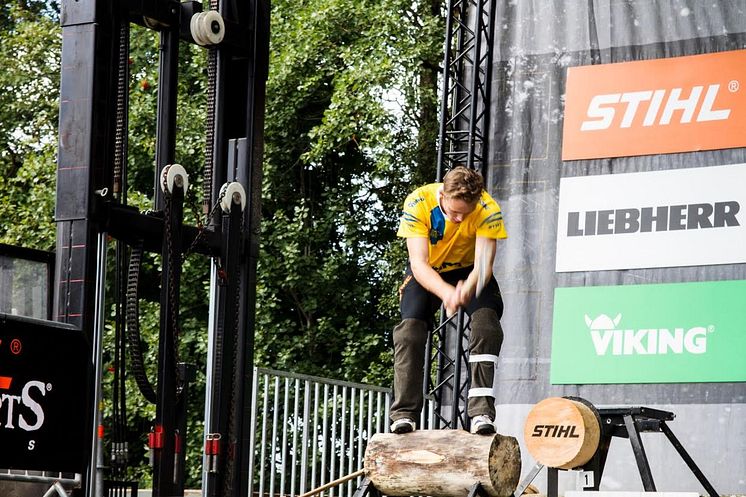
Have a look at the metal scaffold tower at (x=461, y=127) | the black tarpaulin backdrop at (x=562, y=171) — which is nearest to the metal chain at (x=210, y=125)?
the metal scaffold tower at (x=461, y=127)

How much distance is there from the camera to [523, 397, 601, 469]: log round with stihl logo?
7.68m

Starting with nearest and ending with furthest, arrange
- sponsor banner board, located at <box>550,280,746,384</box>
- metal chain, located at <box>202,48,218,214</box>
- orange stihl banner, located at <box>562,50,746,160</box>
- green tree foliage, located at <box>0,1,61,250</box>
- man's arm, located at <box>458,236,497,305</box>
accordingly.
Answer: man's arm, located at <box>458,236,497,305</box> < metal chain, located at <box>202,48,218,214</box> < sponsor banner board, located at <box>550,280,746,384</box> < orange stihl banner, located at <box>562,50,746,160</box> < green tree foliage, located at <box>0,1,61,250</box>

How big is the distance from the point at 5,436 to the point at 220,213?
2.07m

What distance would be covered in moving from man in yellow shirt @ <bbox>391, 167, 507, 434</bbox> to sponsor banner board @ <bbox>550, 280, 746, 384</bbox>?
12.9 ft

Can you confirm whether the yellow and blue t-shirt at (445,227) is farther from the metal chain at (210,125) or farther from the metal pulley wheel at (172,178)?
the metal chain at (210,125)

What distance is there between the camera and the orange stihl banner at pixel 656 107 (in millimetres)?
9672

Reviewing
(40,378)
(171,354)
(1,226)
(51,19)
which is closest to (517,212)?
(171,354)

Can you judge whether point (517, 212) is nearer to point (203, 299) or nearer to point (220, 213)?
point (220, 213)

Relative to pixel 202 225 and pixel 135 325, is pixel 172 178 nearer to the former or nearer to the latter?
pixel 202 225

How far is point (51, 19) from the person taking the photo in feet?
59.8

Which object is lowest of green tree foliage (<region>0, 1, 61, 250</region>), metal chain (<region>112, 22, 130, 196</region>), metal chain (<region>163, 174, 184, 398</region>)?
metal chain (<region>163, 174, 184, 398</region>)

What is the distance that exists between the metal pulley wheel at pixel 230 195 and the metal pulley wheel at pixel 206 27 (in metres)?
0.80

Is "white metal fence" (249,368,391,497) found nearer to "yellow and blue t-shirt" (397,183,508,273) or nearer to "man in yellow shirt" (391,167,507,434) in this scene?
"man in yellow shirt" (391,167,507,434)

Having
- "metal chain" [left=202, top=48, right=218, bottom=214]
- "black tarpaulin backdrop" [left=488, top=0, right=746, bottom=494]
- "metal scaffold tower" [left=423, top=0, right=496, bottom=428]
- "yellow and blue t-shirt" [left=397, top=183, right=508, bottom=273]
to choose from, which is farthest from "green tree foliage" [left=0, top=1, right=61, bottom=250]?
"yellow and blue t-shirt" [left=397, top=183, right=508, bottom=273]
